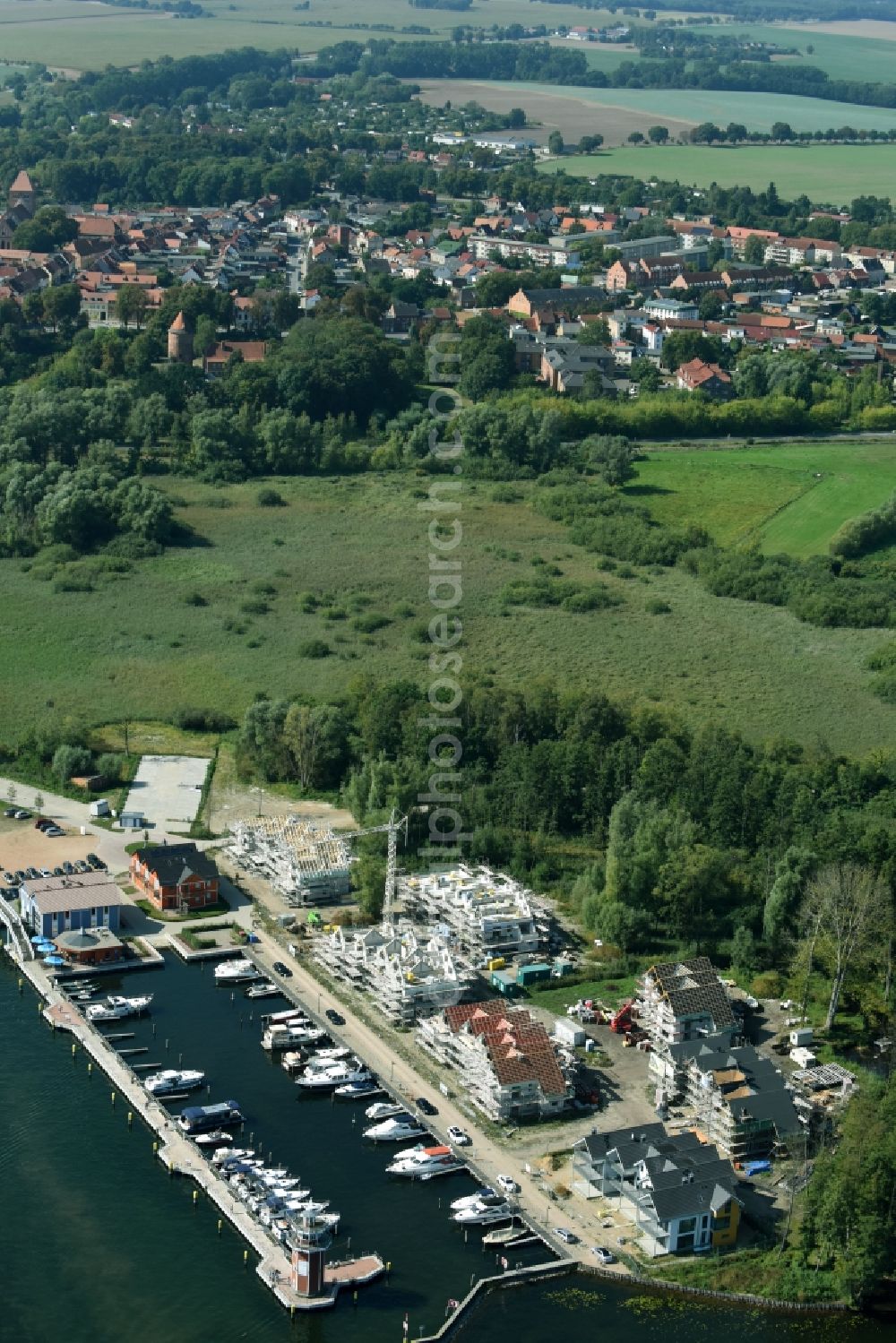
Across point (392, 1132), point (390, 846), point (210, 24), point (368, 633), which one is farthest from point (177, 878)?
point (210, 24)

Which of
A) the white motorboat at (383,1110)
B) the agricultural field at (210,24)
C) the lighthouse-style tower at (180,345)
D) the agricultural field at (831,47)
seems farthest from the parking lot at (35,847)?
the agricultural field at (831,47)

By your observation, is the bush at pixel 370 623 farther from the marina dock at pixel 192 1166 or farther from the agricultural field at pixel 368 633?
the marina dock at pixel 192 1166

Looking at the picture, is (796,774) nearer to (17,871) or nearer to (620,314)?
(17,871)

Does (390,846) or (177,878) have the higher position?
(390,846)

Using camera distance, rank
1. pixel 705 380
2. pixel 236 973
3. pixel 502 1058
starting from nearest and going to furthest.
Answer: pixel 502 1058 < pixel 236 973 < pixel 705 380

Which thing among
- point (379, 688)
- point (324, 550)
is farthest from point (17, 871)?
point (324, 550)

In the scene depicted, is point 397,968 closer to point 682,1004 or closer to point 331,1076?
point 331,1076
